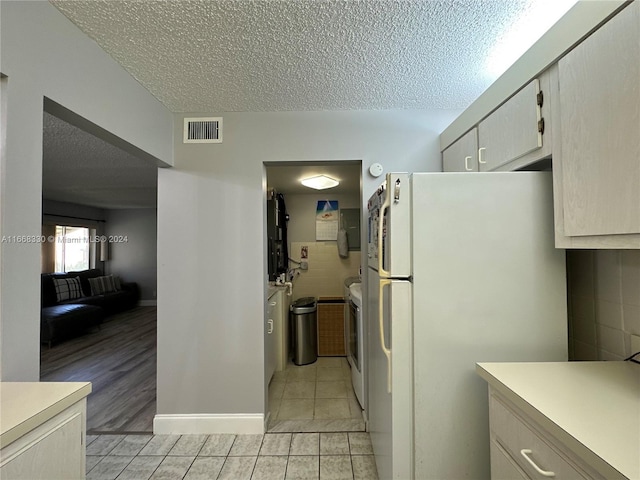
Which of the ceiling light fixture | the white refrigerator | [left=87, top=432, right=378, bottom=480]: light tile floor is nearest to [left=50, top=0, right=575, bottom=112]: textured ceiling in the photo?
the white refrigerator

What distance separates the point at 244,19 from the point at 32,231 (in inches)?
47.7

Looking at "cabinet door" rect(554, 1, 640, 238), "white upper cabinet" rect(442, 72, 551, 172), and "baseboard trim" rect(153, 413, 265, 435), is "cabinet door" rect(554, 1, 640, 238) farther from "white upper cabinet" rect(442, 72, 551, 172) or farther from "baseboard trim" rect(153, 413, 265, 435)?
"baseboard trim" rect(153, 413, 265, 435)

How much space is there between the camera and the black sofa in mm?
4012

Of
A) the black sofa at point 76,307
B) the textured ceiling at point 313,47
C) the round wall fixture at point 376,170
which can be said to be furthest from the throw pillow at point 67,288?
the round wall fixture at point 376,170

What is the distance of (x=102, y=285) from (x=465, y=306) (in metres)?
7.02

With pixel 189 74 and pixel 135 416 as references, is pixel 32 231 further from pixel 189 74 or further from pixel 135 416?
pixel 135 416

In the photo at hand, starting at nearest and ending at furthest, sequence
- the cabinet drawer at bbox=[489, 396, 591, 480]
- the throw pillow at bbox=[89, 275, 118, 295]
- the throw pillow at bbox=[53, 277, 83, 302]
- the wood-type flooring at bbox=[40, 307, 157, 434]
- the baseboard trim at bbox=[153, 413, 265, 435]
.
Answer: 1. the cabinet drawer at bbox=[489, 396, 591, 480]
2. the baseboard trim at bbox=[153, 413, 265, 435]
3. the wood-type flooring at bbox=[40, 307, 157, 434]
4. the throw pillow at bbox=[53, 277, 83, 302]
5. the throw pillow at bbox=[89, 275, 118, 295]

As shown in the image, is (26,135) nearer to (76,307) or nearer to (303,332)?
(303,332)

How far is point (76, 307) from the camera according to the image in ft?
14.6

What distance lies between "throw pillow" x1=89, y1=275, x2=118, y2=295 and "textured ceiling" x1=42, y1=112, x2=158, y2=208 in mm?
1620

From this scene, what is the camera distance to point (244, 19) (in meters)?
1.23

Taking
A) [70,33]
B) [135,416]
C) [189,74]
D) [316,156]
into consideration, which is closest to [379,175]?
[316,156]

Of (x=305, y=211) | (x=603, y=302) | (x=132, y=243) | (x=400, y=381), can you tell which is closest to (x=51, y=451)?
(x=400, y=381)

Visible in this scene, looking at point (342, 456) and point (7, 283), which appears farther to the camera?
point (342, 456)
